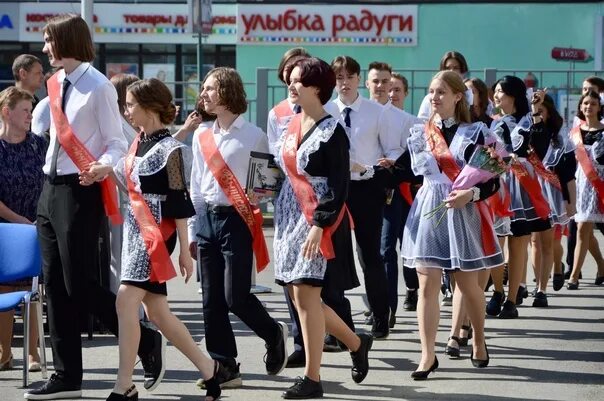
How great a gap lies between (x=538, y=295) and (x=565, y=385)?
3.58 metres

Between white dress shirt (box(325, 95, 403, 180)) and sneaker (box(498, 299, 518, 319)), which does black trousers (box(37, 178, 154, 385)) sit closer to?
white dress shirt (box(325, 95, 403, 180))

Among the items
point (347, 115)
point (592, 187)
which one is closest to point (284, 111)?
point (347, 115)

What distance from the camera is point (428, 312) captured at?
8312mm

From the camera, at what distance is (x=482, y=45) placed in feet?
98.2

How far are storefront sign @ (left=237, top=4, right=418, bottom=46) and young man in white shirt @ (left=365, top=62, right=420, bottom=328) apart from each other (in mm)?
19182

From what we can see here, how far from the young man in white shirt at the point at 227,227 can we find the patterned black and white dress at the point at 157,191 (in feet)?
2.43

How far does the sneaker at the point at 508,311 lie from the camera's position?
36.3ft

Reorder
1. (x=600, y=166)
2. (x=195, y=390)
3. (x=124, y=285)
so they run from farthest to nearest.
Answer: (x=600, y=166) < (x=195, y=390) < (x=124, y=285)

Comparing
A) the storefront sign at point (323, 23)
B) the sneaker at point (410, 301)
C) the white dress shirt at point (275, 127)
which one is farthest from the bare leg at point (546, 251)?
the storefront sign at point (323, 23)

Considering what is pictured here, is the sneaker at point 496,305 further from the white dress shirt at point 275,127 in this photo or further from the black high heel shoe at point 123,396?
the black high heel shoe at point 123,396

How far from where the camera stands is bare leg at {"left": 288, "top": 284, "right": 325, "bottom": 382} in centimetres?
764

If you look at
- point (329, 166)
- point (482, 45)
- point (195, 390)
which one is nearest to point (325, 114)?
point (329, 166)

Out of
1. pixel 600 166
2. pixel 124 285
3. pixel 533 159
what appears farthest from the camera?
pixel 600 166

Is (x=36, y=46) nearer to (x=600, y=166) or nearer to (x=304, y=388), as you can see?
(x=600, y=166)
